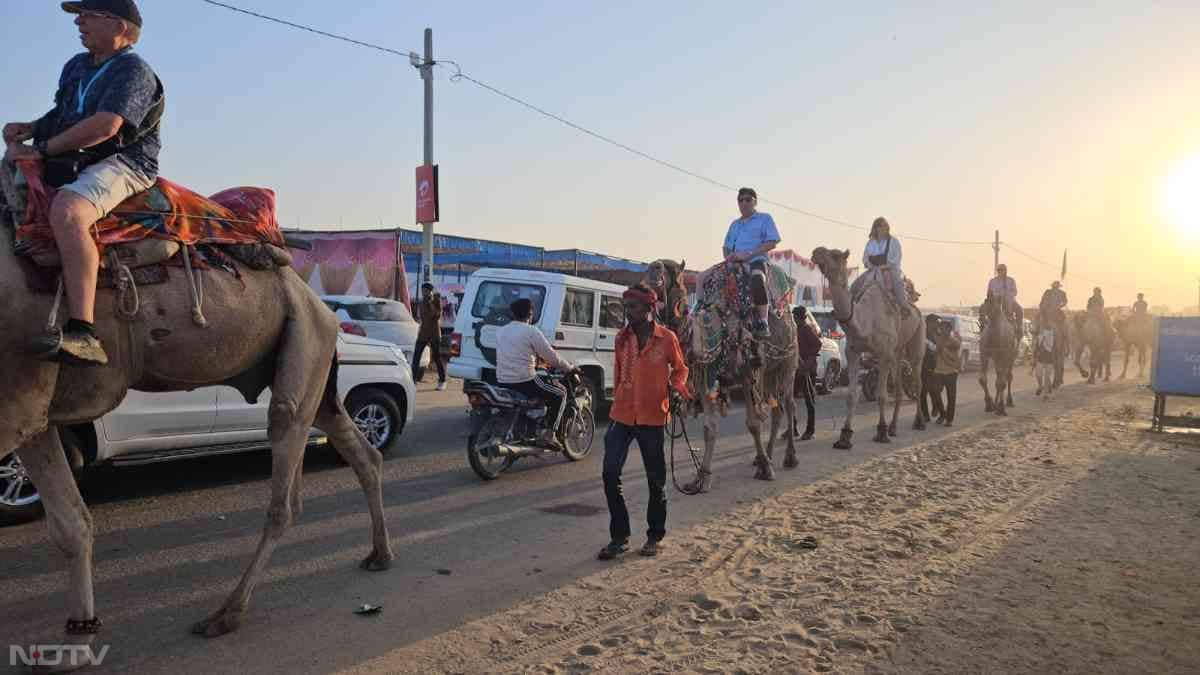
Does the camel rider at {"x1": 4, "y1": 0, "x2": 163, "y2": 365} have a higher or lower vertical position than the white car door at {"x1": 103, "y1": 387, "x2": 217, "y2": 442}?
higher

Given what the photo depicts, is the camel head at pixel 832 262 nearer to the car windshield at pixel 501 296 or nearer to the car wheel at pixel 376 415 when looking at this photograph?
the car windshield at pixel 501 296

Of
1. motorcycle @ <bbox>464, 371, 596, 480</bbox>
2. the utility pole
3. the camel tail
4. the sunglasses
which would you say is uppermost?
the utility pole

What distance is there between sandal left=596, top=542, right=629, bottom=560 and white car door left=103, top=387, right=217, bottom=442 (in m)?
3.86

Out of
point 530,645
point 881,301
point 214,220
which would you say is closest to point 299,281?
point 214,220

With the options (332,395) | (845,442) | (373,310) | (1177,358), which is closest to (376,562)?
(332,395)

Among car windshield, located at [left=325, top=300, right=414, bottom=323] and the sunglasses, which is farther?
car windshield, located at [left=325, top=300, right=414, bottom=323]

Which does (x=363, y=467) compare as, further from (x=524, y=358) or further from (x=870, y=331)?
(x=870, y=331)

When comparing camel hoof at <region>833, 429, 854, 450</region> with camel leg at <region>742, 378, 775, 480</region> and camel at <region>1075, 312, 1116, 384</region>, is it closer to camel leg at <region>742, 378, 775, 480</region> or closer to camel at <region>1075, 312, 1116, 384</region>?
camel leg at <region>742, 378, 775, 480</region>

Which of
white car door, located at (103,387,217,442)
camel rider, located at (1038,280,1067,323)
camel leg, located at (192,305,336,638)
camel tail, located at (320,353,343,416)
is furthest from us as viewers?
camel rider, located at (1038,280,1067,323)

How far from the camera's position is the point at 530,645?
425cm

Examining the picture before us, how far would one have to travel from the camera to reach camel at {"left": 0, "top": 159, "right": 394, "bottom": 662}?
3.74 meters

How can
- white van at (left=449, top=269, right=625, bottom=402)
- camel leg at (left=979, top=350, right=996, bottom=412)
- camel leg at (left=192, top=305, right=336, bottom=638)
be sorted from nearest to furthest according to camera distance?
camel leg at (left=192, top=305, right=336, bottom=638)
white van at (left=449, top=269, right=625, bottom=402)
camel leg at (left=979, top=350, right=996, bottom=412)

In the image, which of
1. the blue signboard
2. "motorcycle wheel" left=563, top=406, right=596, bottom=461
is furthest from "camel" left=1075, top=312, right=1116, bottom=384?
"motorcycle wheel" left=563, top=406, right=596, bottom=461

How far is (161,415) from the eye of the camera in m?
7.10
